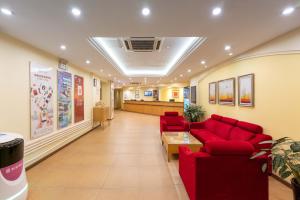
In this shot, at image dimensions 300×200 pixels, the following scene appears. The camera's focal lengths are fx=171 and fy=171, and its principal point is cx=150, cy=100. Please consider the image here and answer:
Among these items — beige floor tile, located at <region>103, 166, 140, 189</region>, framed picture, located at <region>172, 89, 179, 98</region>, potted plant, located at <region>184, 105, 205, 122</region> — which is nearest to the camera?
beige floor tile, located at <region>103, 166, 140, 189</region>

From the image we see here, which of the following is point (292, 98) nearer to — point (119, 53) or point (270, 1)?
point (270, 1)

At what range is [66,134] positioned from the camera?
5578 mm

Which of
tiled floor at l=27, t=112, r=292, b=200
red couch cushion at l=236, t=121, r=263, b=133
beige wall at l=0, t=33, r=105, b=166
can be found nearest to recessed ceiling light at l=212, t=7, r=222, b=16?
red couch cushion at l=236, t=121, r=263, b=133

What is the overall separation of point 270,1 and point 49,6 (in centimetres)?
287

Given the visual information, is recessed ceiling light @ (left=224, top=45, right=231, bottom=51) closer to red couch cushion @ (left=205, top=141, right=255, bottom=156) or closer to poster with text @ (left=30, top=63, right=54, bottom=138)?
red couch cushion @ (left=205, top=141, right=255, bottom=156)

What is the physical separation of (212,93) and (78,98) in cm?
519

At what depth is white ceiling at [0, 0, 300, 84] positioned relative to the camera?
2236 mm

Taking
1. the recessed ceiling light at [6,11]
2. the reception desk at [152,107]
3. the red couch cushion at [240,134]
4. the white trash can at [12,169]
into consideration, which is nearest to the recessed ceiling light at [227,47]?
the red couch cushion at [240,134]

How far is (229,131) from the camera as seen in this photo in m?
4.79

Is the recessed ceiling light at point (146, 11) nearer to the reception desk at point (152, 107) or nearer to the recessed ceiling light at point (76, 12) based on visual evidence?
the recessed ceiling light at point (76, 12)

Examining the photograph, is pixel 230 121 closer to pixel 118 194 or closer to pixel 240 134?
pixel 240 134

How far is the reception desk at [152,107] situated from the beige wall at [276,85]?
756 centimetres

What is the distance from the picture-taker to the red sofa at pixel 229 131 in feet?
12.0

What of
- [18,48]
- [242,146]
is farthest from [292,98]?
[18,48]
